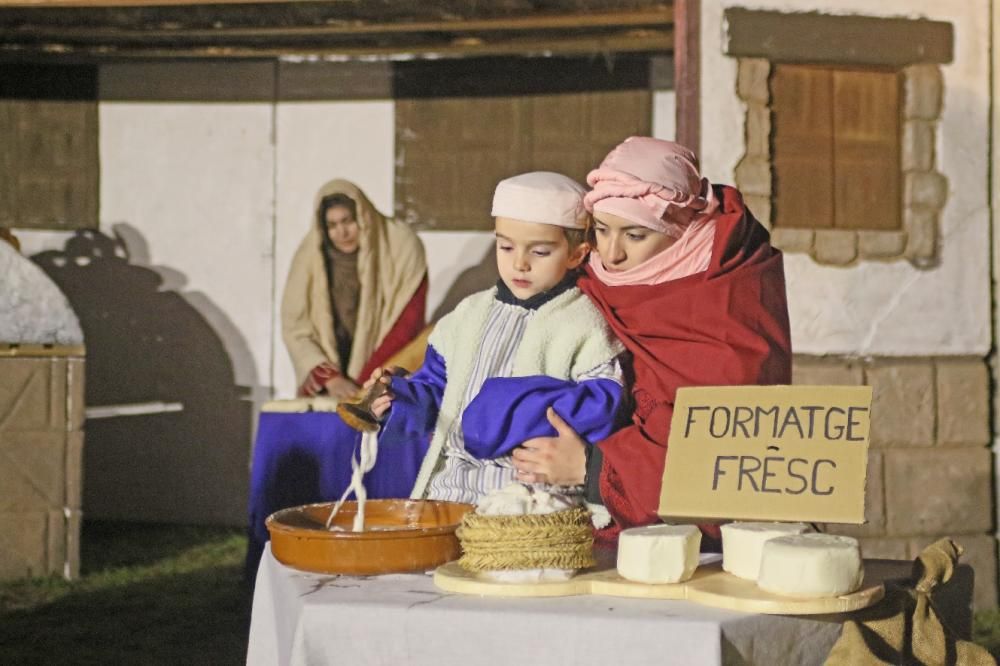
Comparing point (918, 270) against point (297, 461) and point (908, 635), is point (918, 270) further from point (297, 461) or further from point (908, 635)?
point (908, 635)

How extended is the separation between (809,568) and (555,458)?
74cm

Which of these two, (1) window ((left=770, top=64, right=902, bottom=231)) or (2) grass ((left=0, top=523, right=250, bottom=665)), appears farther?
(1) window ((left=770, top=64, right=902, bottom=231))

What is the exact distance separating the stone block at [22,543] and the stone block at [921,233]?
431cm

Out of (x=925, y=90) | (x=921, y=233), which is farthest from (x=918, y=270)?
(x=925, y=90)

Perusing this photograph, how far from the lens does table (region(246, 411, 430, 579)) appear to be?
5.57m

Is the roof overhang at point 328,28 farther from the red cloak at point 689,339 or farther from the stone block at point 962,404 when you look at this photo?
the red cloak at point 689,339

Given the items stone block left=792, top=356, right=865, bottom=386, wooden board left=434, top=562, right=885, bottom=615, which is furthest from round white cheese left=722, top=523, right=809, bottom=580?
stone block left=792, top=356, right=865, bottom=386

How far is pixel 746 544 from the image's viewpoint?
2.21 metres

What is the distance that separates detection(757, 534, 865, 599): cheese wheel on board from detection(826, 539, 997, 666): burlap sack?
7 cm

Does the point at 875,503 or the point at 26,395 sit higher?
the point at 26,395

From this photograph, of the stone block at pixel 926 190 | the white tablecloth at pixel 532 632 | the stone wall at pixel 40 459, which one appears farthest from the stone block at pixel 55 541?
the white tablecloth at pixel 532 632

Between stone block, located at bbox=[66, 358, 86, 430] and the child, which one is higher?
the child

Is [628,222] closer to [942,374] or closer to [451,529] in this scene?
[451,529]

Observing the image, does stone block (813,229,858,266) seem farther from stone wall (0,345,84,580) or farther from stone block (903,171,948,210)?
stone wall (0,345,84,580)
